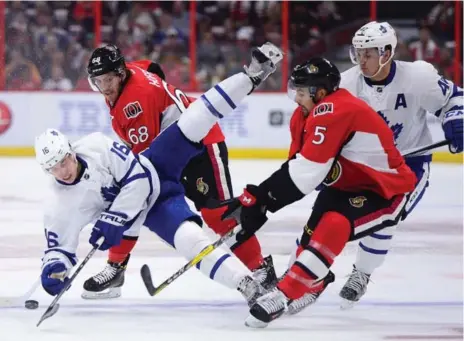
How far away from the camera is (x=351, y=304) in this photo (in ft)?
12.5

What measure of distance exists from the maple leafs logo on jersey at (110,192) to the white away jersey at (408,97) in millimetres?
1125

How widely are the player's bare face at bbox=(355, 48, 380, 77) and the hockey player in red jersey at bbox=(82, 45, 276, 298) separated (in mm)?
609

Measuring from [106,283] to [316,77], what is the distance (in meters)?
1.12

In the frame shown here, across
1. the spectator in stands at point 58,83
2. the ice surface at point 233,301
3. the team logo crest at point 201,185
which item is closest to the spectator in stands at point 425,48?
the spectator in stands at point 58,83

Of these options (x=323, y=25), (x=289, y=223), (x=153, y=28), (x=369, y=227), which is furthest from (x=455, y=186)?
(x=369, y=227)

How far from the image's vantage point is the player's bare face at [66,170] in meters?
3.30

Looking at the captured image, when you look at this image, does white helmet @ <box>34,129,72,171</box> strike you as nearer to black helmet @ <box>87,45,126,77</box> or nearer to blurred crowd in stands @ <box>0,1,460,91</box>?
black helmet @ <box>87,45,126,77</box>

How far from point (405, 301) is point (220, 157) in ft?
2.84

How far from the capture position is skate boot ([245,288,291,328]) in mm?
3350

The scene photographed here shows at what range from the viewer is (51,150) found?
3.26 meters

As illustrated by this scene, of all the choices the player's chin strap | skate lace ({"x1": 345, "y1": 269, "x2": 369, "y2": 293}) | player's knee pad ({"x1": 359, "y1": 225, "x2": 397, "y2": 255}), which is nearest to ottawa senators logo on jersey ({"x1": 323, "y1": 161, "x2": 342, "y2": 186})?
player's knee pad ({"x1": 359, "y1": 225, "x2": 397, "y2": 255})

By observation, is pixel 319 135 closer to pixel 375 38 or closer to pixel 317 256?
pixel 317 256

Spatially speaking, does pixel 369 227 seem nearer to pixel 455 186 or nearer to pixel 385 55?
pixel 385 55

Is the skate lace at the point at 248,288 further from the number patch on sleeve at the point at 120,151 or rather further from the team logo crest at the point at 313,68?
the team logo crest at the point at 313,68
